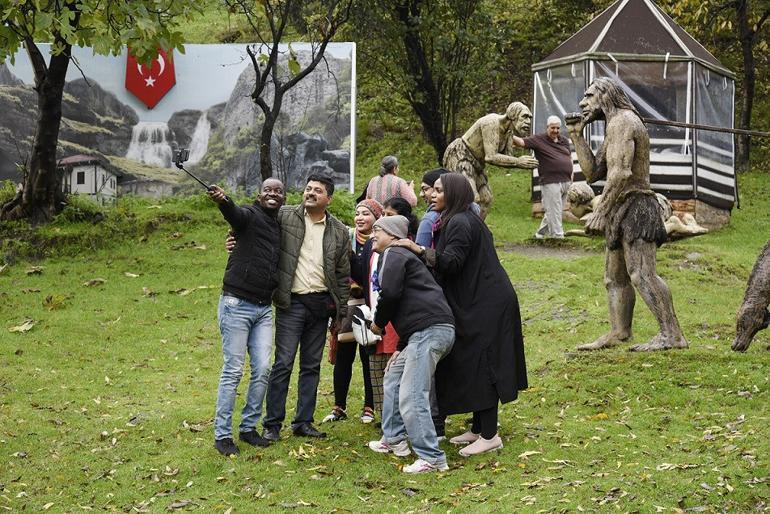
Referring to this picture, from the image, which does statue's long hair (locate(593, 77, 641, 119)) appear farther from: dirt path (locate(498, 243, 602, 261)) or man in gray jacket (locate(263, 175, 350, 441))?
Answer: dirt path (locate(498, 243, 602, 261))

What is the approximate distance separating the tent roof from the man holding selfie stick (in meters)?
14.3

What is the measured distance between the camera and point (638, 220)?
10.9 m

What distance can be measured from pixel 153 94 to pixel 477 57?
6667mm

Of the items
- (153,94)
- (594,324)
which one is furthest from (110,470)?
(153,94)

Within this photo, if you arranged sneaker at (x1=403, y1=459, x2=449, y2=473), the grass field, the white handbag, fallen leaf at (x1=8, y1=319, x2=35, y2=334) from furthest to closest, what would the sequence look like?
fallen leaf at (x1=8, y1=319, x2=35, y2=334), the white handbag, sneaker at (x1=403, y1=459, x2=449, y2=473), the grass field

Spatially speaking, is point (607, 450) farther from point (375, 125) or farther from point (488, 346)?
point (375, 125)

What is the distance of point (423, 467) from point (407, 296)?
45.6 inches

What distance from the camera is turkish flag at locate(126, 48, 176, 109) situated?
23.5 m

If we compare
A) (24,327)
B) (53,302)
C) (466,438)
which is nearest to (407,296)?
(466,438)

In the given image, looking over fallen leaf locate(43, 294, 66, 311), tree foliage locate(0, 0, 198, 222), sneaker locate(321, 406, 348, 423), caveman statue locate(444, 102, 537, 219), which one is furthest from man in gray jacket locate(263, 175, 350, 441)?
fallen leaf locate(43, 294, 66, 311)

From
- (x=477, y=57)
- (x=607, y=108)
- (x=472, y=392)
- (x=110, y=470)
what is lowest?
(x=110, y=470)

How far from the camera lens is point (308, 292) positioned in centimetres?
934

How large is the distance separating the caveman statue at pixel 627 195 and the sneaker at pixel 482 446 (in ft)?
9.07

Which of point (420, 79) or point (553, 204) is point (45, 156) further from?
point (420, 79)
